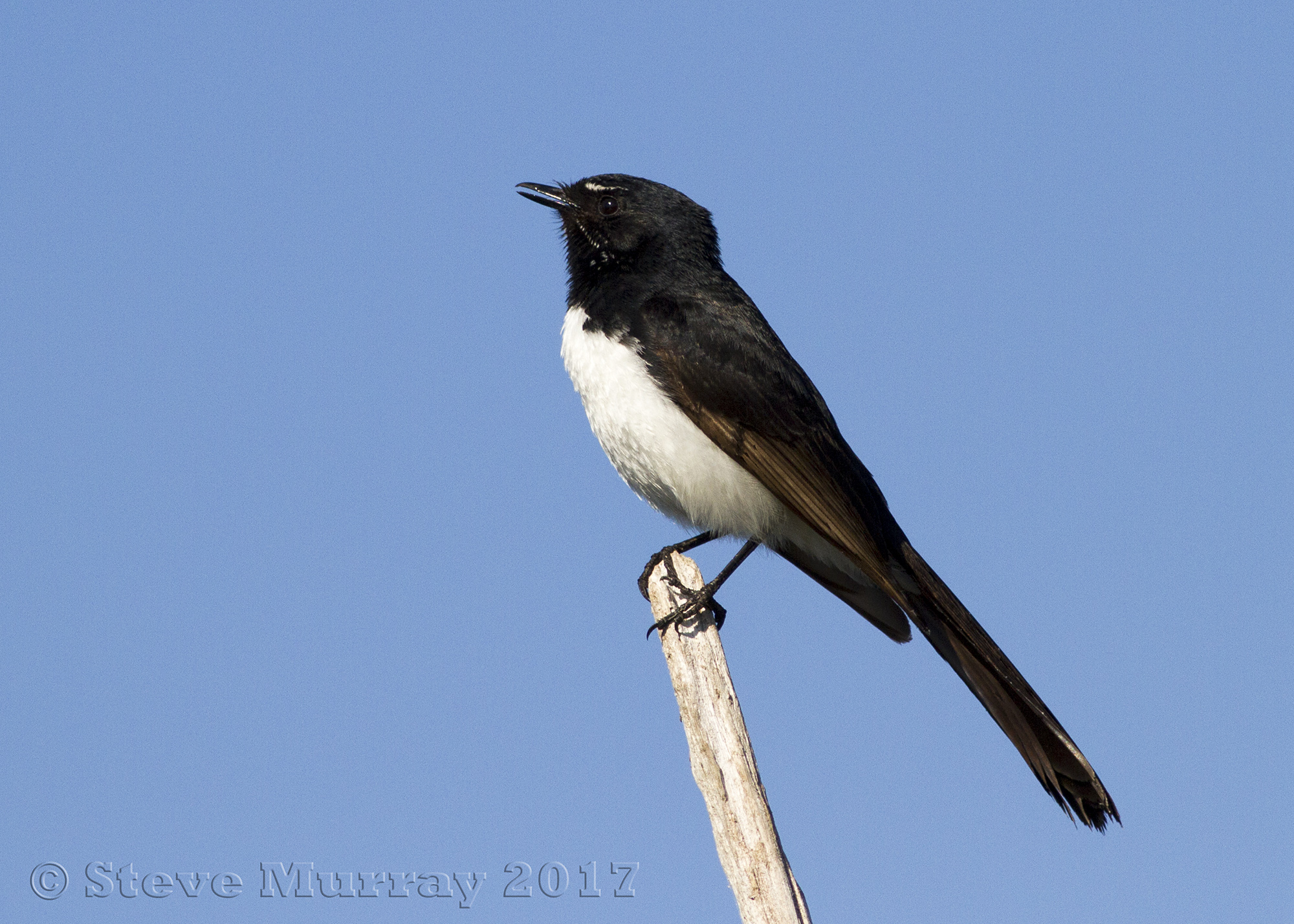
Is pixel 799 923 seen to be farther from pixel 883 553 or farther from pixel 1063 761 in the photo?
pixel 883 553

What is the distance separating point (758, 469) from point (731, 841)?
84.8 inches

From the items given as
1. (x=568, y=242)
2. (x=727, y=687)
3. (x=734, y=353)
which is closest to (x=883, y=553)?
(x=734, y=353)

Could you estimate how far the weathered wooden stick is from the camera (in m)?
4.21

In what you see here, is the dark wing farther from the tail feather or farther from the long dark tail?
the tail feather

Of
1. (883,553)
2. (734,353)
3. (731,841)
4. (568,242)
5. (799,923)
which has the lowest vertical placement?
(799,923)

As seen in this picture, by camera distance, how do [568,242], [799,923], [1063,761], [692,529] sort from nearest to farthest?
1. [799,923]
2. [1063,761]
3. [692,529]
4. [568,242]

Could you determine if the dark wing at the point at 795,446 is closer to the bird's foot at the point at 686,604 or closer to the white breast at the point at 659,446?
the white breast at the point at 659,446

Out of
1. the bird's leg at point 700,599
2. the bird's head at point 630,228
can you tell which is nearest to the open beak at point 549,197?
the bird's head at point 630,228

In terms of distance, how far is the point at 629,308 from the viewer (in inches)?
249

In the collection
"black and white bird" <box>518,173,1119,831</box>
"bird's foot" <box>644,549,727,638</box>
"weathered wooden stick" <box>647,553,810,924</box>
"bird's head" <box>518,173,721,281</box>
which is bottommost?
"weathered wooden stick" <box>647,553,810,924</box>

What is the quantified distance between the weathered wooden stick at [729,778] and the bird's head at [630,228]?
243 centimetres

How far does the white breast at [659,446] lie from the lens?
604cm

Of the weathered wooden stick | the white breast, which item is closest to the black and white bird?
the white breast

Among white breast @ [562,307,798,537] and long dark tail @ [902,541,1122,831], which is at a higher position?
white breast @ [562,307,798,537]
